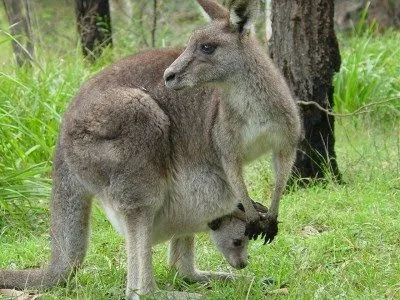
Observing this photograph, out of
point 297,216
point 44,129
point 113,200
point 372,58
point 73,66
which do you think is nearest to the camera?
point 113,200

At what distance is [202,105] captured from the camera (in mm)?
5117

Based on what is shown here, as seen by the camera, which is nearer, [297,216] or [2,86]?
[297,216]

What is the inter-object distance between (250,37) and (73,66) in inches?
197

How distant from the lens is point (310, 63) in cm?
718

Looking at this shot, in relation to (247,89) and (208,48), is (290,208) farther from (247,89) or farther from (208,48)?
(208,48)

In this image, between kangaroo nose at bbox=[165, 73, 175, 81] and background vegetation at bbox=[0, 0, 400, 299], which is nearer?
kangaroo nose at bbox=[165, 73, 175, 81]

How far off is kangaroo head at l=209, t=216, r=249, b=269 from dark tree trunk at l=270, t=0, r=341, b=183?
2.14 metres

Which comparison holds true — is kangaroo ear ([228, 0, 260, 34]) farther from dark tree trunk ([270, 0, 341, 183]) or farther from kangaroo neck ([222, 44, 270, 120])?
dark tree trunk ([270, 0, 341, 183])

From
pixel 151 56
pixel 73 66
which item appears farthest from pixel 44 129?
pixel 151 56

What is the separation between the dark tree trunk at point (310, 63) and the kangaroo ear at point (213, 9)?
7.11 ft

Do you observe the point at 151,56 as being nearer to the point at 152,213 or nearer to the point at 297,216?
the point at 152,213

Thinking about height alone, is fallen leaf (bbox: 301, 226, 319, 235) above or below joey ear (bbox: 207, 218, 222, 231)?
below

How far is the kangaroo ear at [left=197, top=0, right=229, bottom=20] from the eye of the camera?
5.00 metres

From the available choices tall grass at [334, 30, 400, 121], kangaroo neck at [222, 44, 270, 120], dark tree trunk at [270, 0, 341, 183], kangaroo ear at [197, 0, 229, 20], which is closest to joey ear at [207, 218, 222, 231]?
kangaroo neck at [222, 44, 270, 120]
